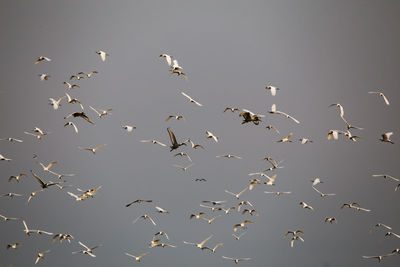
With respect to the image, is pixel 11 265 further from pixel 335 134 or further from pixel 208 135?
pixel 335 134

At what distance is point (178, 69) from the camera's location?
19766 mm

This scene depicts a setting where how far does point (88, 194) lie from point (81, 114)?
15.5 feet

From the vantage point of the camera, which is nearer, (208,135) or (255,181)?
(208,135)

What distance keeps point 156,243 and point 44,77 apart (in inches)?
315

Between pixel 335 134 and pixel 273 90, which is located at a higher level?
pixel 273 90

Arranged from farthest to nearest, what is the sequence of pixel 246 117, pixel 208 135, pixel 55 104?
pixel 208 135, pixel 246 117, pixel 55 104

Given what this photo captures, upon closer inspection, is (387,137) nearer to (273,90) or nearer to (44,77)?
(273,90)

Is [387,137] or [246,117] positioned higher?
[246,117]

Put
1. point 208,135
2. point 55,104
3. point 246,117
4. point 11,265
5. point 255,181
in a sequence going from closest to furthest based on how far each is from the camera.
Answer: point 55,104
point 246,117
point 208,135
point 255,181
point 11,265

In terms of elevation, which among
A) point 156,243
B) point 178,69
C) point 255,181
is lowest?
point 156,243

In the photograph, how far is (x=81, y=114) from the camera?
17594mm

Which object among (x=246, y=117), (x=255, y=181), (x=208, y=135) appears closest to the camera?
(x=246, y=117)

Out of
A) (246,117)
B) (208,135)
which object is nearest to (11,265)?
(208,135)

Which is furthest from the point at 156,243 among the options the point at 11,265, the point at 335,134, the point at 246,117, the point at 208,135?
the point at 11,265
